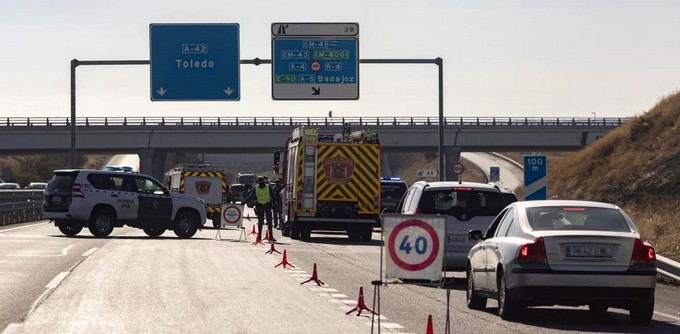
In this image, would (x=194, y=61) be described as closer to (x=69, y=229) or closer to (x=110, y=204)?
(x=110, y=204)

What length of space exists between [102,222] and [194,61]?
8.64 meters

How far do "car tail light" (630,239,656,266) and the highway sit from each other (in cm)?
71

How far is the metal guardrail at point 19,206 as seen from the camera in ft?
155

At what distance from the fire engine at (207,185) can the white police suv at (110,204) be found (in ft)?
41.1

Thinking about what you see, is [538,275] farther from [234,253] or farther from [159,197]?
[159,197]

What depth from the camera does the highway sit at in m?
14.7

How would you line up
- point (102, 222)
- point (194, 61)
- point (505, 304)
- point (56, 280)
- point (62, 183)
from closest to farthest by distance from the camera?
1. point (505, 304)
2. point (56, 280)
3. point (102, 222)
4. point (62, 183)
5. point (194, 61)

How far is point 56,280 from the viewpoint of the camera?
68.0 ft

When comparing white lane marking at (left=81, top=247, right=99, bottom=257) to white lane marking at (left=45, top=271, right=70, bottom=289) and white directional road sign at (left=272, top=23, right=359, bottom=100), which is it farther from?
white directional road sign at (left=272, top=23, right=359, bottom=100)

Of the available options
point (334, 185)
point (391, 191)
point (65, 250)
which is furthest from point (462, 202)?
point (391, 191)

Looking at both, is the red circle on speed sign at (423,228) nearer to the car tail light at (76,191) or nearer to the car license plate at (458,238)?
the car license plate at (458,238)

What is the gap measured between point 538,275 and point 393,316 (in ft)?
5.84

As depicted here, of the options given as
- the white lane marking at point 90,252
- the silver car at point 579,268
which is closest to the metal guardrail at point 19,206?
the white lane marking at point 90,252

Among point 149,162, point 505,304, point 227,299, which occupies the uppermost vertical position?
point 149,162
